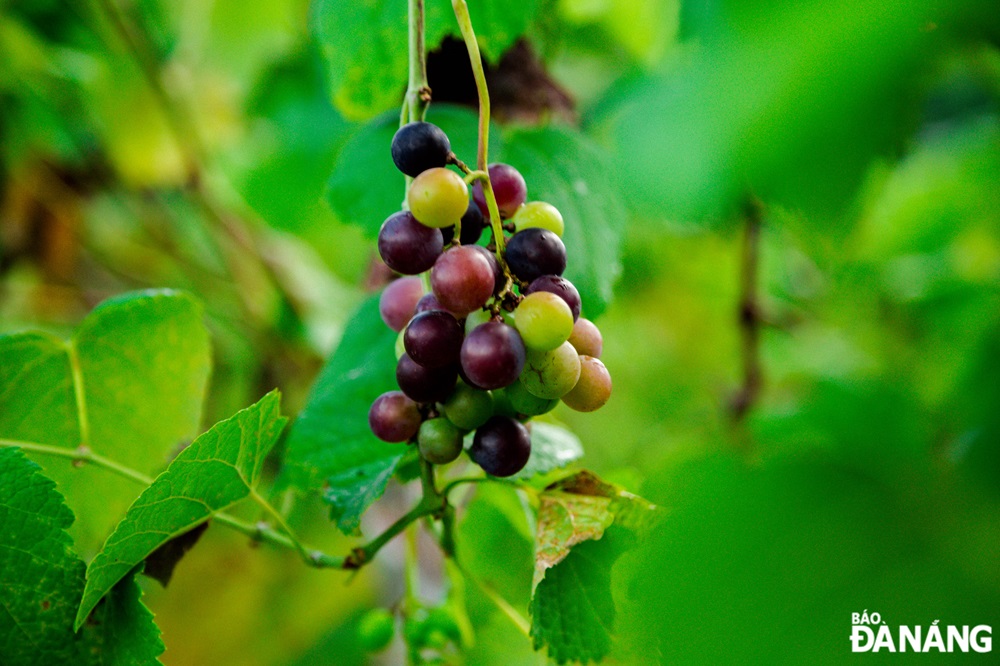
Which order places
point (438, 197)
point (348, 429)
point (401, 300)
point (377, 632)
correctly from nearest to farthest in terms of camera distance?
1. point (438, 197)
2. point (401, 300)
3. point (348, 429)
4. point (377, 632)

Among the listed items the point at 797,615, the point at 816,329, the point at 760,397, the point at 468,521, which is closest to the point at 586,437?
the point at 760,397

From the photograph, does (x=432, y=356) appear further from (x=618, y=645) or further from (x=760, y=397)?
(x=760, y=397)

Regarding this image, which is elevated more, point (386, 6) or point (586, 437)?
point (586, 437)

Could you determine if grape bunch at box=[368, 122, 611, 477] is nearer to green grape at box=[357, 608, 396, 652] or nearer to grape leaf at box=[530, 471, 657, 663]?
grape leaf at box=[530, 471, 657, 663]

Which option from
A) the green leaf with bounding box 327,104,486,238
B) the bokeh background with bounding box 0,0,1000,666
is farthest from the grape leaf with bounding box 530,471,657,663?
the green leaf with bounding box 327,104,486,238

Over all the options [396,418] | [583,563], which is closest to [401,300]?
[396,418]

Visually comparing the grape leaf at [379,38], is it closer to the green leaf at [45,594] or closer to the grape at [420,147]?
the grape at [420,147]

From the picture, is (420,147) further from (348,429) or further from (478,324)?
(348,429)
